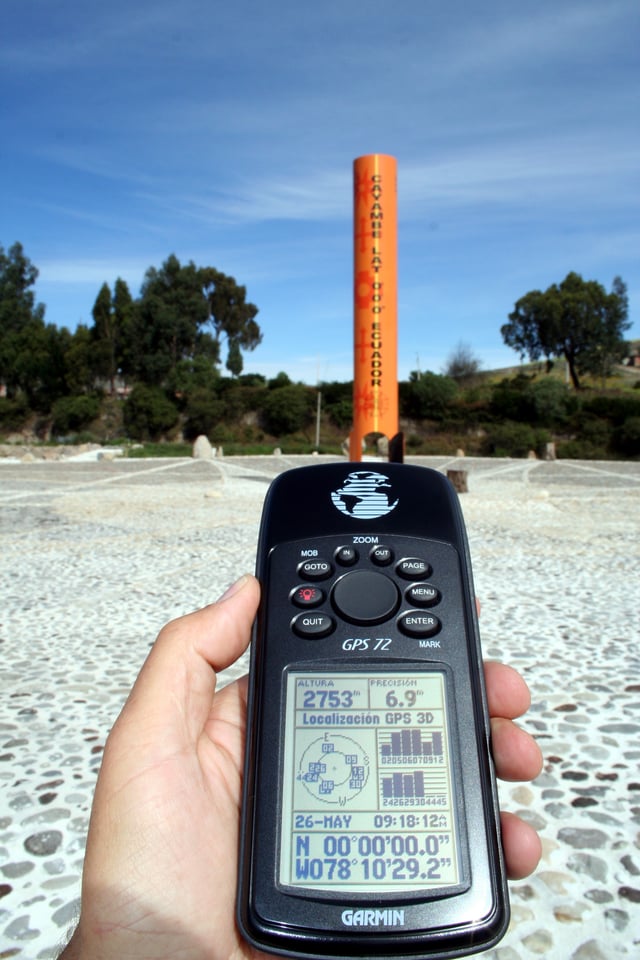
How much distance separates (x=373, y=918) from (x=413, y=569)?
0.54m

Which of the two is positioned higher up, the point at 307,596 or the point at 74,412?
the point at 74,412

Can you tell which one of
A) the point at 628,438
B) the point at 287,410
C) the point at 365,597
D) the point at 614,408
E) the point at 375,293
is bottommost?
the point at 628,438

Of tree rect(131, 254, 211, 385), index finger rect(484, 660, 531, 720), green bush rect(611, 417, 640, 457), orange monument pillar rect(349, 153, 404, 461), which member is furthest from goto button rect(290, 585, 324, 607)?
tree rect(131, 254, 211, 385)

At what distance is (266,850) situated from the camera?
107cm

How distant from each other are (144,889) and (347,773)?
1.14 ft

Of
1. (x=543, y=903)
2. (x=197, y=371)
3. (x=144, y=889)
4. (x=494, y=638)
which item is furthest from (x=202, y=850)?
(x=197, y=371)

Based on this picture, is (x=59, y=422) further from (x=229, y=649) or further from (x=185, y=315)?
(x=229, y=649)

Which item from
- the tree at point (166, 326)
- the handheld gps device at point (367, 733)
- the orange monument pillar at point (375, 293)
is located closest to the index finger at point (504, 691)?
the handheld gps device at point (367, 733)

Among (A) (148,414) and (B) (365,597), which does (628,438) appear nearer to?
(A) (148,414)

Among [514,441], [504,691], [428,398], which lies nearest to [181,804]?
[504,691]

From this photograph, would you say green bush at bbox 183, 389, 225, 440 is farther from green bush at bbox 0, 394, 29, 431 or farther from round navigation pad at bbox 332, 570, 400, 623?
round navigation pad at bbox 332, 570, 400, 623

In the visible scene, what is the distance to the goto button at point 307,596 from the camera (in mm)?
1277

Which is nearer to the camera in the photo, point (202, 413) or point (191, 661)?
point (191, 661)

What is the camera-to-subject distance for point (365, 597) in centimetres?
128
